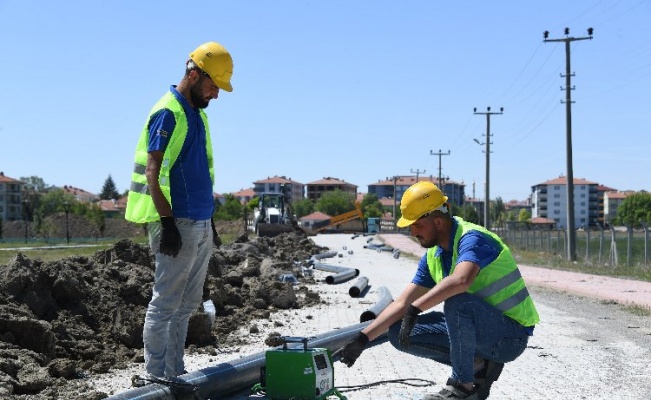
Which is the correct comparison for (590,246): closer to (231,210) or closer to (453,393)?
(453,393)

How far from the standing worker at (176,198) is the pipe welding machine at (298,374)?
2.65 feet

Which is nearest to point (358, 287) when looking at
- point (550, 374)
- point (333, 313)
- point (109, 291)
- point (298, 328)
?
point (333, 313)

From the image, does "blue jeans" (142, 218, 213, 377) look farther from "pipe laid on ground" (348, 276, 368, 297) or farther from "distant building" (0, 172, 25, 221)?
"distant building" (0, 172, 25, 221)

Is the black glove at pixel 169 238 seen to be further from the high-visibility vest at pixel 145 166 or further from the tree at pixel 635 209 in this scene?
the tree at pixel 635 209

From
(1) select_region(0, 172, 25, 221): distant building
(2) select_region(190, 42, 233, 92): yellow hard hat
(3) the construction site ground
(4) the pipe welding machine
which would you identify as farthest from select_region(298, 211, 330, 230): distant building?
(4) the pipe welding machine

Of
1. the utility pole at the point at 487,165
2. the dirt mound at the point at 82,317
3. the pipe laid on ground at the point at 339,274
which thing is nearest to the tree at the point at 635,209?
the utility pole at the point at 487,165

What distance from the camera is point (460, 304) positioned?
5105 mm

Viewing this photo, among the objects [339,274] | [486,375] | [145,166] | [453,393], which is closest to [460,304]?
[453,393]

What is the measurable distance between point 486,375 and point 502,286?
64 cm

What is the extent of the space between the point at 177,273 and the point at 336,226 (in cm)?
7477

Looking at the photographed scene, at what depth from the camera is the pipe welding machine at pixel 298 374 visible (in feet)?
17.3

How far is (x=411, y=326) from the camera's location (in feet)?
16.8

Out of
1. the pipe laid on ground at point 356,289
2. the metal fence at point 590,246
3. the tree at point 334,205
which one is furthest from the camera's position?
the tree at point 334,205

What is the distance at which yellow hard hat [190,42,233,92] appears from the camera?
5.87 meters
